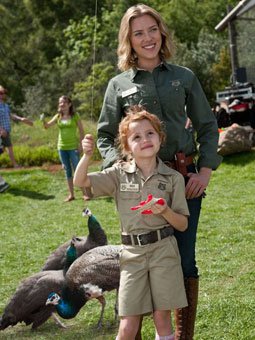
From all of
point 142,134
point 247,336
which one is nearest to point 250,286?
point 247,336

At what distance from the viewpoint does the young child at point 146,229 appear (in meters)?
2.87

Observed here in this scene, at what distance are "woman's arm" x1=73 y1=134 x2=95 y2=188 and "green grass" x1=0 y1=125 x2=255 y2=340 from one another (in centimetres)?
129

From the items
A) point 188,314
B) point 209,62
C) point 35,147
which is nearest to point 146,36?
point 188,314

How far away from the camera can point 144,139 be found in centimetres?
289

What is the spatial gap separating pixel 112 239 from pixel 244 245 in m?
1.39

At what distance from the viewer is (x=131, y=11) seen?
120 inches

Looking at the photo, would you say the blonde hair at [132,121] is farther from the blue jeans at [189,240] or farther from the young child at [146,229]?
the blue jeans at [189,240]

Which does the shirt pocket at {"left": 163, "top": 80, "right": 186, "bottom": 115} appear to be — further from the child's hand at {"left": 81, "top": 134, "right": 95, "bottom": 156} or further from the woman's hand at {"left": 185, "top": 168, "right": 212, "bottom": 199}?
the child's hand at {"left": 81, "top": 134, "right": 95, "bottom": 156}

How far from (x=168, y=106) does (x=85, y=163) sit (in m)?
0.49

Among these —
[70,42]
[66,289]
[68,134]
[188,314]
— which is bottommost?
[66,289]

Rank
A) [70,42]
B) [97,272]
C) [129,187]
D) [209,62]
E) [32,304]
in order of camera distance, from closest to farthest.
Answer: [129,187], [97,272], [32,304], [209,62], [70,42]

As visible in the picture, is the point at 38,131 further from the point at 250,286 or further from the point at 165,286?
the point at 165,286

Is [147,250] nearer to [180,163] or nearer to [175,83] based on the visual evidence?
[180,163]

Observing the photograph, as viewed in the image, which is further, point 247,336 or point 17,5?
point 17,5
